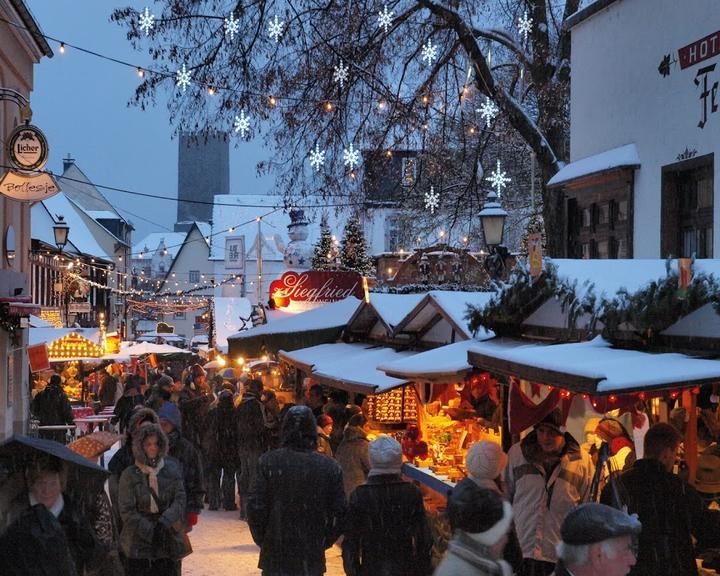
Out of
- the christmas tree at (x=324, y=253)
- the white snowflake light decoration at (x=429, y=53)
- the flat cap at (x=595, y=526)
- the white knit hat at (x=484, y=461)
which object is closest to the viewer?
the flat cap at (x=595, y=526)

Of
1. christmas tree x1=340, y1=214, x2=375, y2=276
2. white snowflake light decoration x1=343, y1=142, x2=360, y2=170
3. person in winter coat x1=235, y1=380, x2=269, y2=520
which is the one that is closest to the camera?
person in winter coat x1=235, y1=380, x2=269, y2=520

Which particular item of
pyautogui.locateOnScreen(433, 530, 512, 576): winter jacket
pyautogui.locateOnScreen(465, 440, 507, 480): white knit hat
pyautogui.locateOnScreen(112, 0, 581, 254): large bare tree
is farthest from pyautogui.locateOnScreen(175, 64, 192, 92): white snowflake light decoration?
pyautogui.locateOnScreen(433, 530, 512, 576): winter jacket

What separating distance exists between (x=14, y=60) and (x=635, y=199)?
1530 centimetres

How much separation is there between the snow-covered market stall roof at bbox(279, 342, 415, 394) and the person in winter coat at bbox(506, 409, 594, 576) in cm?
335

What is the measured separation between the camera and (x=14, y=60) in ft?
76.0

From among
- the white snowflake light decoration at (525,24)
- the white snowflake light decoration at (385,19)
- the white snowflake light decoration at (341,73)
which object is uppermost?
the white snowflake light decoration at (525,24)

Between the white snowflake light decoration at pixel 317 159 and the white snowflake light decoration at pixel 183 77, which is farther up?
the white snowflake light decoration at pixel 183 77

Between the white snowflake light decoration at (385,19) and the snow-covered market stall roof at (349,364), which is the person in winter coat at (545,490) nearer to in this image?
the snow-covered market stall roof at (349,364)

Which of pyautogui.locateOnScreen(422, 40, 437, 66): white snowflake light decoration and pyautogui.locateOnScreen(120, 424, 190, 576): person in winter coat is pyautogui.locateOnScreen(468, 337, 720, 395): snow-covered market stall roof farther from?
pyautogui.locateOnScreen(422, 40, 437, 66): white snowflake light decoration

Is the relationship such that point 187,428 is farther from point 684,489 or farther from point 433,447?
point 684,489

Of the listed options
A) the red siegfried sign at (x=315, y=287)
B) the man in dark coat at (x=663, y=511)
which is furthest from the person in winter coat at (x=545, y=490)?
the red siegfried sign at (x=315, y=287)

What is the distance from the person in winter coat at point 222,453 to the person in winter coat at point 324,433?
78.3 inches

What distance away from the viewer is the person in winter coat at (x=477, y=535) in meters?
4.40

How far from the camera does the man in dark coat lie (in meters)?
5.96
